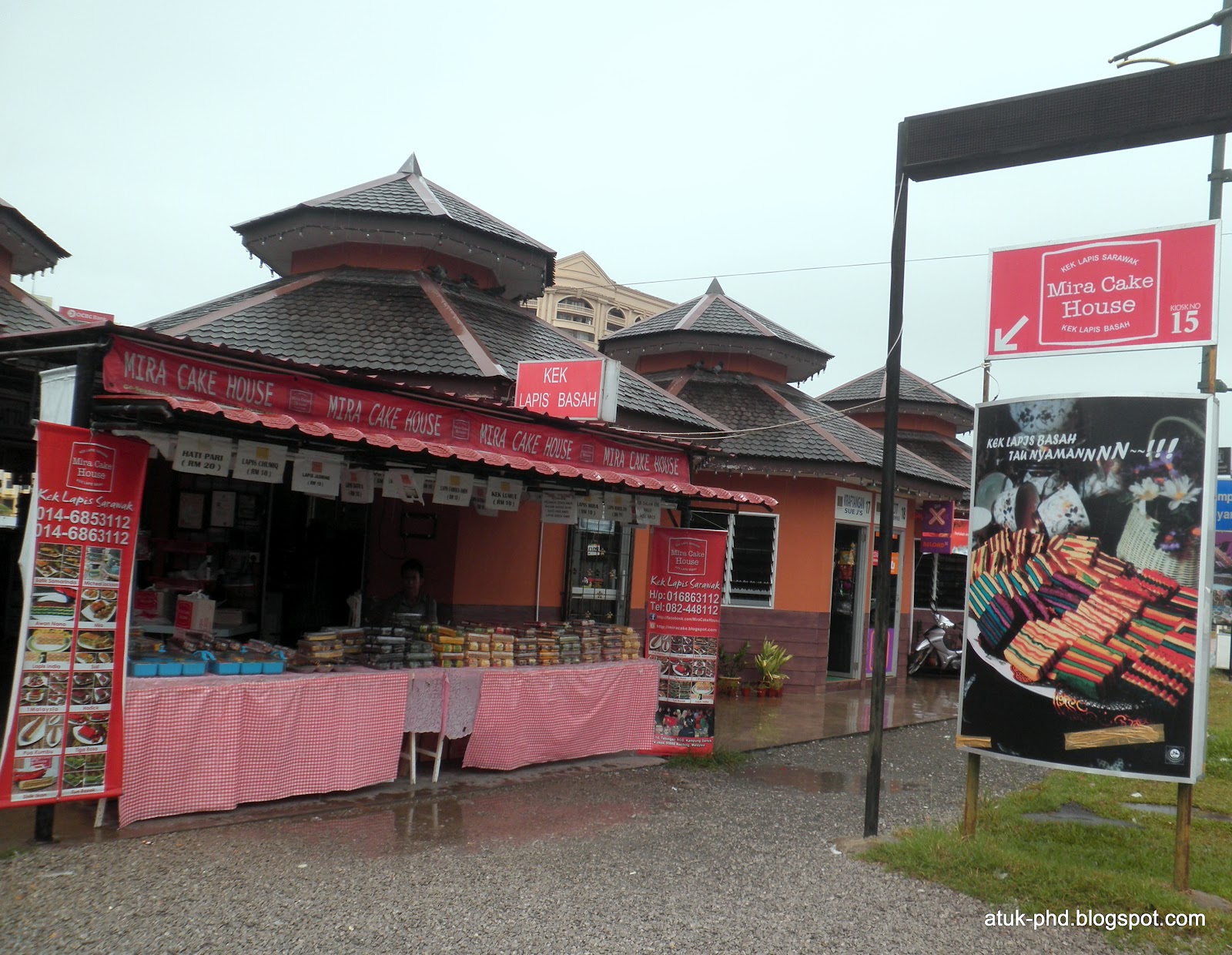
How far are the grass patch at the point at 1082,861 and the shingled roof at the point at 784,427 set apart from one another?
6649 millimetres

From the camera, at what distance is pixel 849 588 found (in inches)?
630

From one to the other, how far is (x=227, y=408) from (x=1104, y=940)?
17.9ft

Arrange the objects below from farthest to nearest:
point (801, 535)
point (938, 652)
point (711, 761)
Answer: point (938, 652), point (801, 535), point (711, 761)

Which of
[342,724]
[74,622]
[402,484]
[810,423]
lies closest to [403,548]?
[402,484]

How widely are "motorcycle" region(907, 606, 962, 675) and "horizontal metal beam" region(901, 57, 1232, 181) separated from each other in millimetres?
12167

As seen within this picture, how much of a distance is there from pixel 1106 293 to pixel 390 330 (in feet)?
26.0

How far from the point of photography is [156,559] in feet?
32.2

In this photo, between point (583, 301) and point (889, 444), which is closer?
point (889, 444)

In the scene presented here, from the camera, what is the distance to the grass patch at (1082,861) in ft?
18.0

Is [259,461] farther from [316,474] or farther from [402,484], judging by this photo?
[402,484]

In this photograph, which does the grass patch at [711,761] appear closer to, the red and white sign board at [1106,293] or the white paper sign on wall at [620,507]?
the white paper sign on wall at [620,507]

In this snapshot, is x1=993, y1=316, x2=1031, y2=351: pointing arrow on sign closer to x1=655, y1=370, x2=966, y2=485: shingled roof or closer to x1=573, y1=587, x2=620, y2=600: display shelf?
x1=573, y1=587, x2=620, y2=600: display shelf

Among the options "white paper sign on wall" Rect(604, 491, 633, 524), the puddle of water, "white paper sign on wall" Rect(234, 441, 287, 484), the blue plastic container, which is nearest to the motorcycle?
the puddle of water

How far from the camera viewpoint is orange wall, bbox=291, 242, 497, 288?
519 inches
